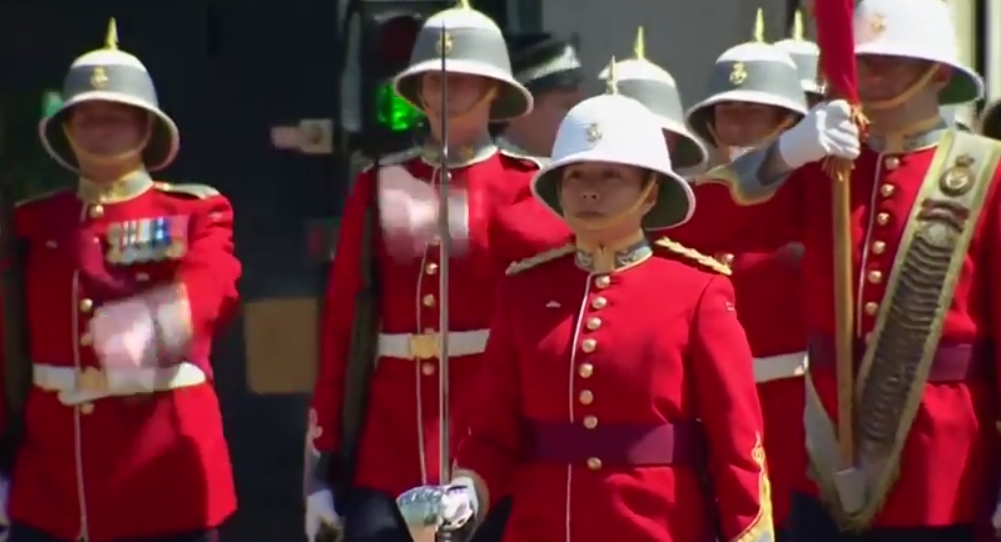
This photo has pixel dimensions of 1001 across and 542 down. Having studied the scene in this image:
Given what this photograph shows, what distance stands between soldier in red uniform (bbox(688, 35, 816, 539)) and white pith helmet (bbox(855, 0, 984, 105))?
766 millimetres

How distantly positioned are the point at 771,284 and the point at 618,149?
1.31m

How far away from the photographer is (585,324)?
425 centimetres

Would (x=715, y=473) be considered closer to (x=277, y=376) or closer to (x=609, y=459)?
(x=609, y=459)

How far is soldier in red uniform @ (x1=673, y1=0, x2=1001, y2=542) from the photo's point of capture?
4.48 meters

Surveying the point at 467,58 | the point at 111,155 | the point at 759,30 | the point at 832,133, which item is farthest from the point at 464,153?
the point at 759,30

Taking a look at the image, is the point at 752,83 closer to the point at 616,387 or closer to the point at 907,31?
the point at 907,31

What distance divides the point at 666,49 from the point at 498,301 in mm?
2720

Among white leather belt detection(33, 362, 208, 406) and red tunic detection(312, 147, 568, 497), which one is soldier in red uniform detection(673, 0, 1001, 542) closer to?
red tunic detection(312, 147, 568, 497)

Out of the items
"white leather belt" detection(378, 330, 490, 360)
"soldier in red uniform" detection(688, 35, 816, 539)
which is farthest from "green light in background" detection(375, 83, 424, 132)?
"white leather belt" detection(378, 330, 490, 360)

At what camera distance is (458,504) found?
4.14 meters

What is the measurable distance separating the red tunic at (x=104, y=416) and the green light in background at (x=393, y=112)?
3.47 feet

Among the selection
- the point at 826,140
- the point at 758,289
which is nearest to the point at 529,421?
the point at 826,140

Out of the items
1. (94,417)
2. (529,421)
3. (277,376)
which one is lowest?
(277,376)

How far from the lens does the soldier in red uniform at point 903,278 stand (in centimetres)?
448
